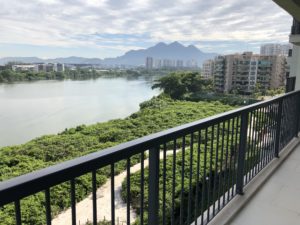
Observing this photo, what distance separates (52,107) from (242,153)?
30222mm

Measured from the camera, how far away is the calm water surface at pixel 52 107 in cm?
2257

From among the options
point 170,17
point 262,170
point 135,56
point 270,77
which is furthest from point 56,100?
point 135,56

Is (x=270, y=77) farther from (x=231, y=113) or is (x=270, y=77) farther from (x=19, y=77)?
(x=231, y=113)

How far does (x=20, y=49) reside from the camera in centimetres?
6412

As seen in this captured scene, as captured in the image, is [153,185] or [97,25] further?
[97,25]

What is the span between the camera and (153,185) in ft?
3.89

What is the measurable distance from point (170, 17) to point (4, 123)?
53.5m

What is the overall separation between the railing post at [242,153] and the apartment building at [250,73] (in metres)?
49.1

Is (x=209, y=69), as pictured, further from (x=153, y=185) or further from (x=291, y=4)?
(x=153, y=185)

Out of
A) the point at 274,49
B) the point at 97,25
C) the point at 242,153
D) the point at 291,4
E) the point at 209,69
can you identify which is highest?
the point at 97,25

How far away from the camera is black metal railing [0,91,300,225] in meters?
0.74

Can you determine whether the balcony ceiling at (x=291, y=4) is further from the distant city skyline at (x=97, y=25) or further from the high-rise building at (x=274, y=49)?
the high-rise building at (x=274, y=49)

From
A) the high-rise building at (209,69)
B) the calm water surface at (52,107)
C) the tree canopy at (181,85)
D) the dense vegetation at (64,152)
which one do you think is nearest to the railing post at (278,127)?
the dense vegetation at (64,152)

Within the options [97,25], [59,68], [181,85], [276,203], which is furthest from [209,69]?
[276,203]
